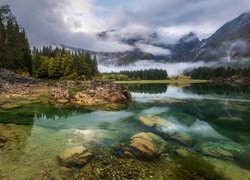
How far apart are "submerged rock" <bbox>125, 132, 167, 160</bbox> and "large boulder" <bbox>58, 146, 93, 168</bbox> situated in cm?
328

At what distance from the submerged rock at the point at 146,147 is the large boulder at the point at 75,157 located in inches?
129

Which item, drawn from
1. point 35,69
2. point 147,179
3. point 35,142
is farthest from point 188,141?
point 35,69

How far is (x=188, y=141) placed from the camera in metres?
22.9

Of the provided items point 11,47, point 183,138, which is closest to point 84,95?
point 183,138

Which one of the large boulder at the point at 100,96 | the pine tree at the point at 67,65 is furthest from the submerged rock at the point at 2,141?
the pine tree at the point at 67,65

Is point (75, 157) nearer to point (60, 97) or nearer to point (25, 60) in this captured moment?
point (60, 97)

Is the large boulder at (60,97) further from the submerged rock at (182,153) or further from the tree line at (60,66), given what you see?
the tree line at (60,66)

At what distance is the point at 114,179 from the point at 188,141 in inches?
415

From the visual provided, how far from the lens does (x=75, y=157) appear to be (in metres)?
17.3

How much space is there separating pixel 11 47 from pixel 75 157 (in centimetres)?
7554

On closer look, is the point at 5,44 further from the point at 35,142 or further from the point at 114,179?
the point at 114,179

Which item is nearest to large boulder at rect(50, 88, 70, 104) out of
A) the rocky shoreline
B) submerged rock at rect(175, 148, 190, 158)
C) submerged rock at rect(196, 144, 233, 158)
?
the rocky shoreline

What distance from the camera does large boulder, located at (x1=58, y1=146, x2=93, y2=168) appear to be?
1663 cm

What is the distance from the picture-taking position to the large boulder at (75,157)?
16634 millimetres
